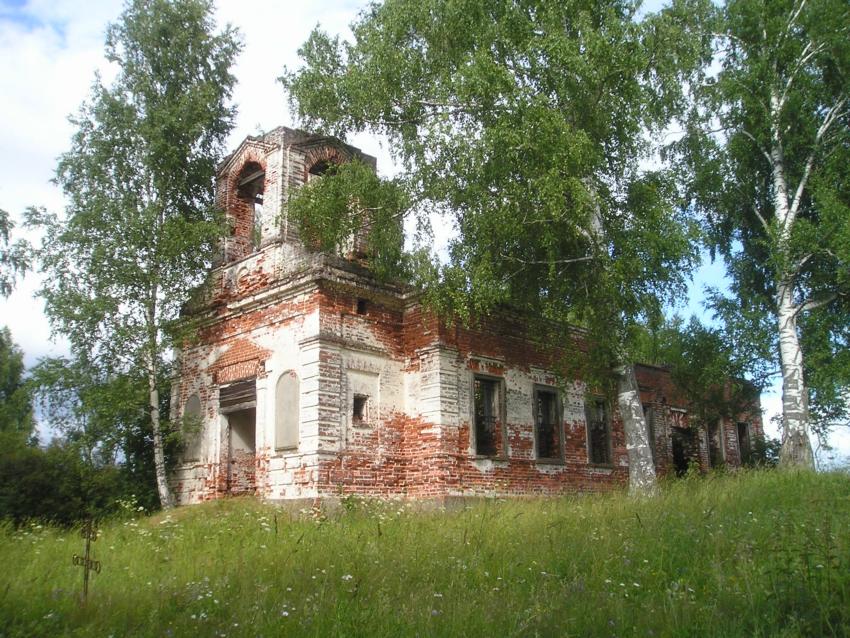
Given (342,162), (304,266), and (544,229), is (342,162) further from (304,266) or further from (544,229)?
(544,229)

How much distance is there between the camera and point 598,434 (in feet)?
61.8

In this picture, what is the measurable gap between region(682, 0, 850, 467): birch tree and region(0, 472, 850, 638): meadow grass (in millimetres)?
5327

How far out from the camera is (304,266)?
14.7 metres

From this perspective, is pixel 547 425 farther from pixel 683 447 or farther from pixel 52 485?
pixel 52 485

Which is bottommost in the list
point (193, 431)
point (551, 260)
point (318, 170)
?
point (193, 431)

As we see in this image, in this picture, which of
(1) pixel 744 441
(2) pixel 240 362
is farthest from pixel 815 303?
(2) pixel 240 362

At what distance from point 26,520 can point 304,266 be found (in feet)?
21.8

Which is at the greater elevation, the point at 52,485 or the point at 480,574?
the point at 52,485

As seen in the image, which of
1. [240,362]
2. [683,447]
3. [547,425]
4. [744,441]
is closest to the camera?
[240,362]

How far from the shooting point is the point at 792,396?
15.1 metres

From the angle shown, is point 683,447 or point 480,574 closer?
point 480,574

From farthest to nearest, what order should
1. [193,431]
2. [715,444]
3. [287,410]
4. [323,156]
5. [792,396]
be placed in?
1. [715,444]
2. [323,156]
3. [193,431]
4. [792,396]
5. [287,410]

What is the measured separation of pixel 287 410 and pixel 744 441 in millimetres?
16918

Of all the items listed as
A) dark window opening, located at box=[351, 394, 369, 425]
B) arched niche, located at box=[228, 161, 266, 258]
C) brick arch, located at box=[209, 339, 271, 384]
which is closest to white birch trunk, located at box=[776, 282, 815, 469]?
dark window opening, located at box=[351, 394, 369, 425]
